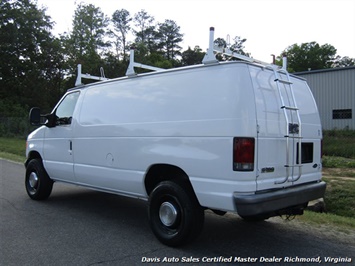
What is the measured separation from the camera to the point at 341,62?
7919 cm

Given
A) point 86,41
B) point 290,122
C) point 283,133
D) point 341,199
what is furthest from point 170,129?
point 86,41

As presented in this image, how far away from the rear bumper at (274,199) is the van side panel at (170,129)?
13cm

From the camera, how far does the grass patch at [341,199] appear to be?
23.5 feet

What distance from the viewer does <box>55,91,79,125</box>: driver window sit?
6727 millimetres

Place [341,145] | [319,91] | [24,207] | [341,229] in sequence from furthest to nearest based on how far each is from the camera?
[319,91], [341,145], [24,207], [341,229]

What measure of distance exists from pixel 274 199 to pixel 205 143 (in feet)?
3.42

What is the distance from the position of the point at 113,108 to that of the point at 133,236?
201 cm

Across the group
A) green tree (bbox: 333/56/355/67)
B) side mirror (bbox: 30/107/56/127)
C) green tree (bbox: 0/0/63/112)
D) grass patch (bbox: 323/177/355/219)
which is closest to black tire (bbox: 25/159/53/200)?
side mirror (bbox: 30/107/56/127)

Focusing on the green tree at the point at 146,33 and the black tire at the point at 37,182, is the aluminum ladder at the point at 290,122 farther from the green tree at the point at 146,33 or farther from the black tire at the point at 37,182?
the green tree at the point at 146,33

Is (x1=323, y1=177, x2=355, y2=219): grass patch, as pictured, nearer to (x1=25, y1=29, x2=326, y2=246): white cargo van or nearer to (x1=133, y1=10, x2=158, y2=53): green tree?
(x1=25, y1=29, x2=326, y2=246): white cargo van

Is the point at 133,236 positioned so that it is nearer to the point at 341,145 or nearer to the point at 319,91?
the point at 341,145

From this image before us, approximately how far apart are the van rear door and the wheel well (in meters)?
1.03

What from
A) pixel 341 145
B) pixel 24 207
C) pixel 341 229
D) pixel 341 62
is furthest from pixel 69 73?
pixel 341 62

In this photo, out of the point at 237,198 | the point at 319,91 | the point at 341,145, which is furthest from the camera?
the point at 319,91
